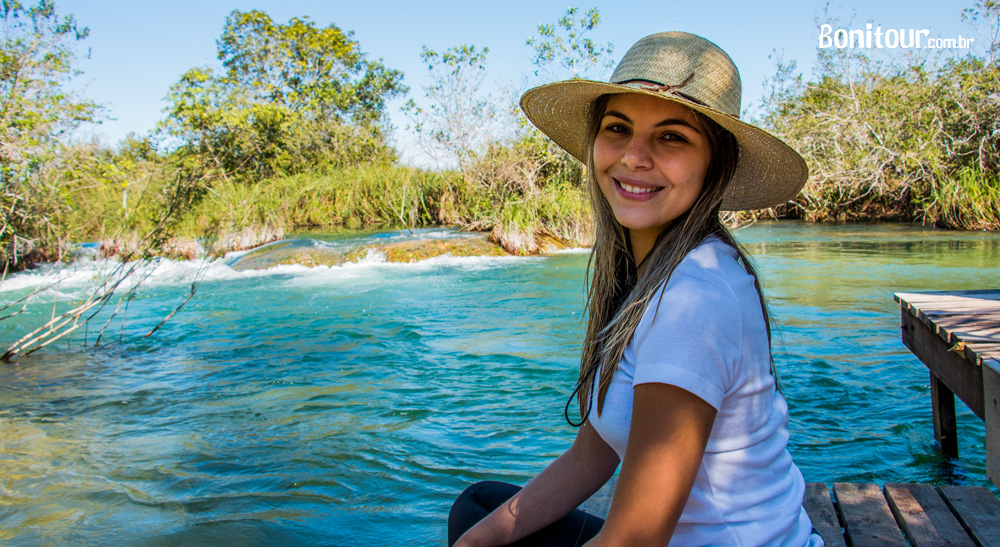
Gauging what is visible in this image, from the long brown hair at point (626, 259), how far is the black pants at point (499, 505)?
0.26 meters

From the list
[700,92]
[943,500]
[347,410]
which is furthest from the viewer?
[347,410]

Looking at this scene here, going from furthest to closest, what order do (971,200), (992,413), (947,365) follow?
1. (971,200)
2. (947,365)
3. (992,413)

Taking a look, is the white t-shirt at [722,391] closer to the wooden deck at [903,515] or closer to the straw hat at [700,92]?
the straw hat at [700,92]

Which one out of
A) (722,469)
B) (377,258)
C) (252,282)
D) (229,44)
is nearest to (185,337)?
(252,282)

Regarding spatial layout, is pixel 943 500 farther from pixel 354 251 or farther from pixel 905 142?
pixel 905 142

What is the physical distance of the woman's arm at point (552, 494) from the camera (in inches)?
63.5

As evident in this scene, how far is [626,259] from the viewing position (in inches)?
69.6

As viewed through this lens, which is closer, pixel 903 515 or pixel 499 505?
pixel 499 505

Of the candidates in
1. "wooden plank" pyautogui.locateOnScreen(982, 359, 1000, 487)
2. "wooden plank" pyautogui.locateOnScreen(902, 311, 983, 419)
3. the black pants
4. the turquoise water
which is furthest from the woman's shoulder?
the turquoise water

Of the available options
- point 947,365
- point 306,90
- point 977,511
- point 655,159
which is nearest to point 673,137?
point 655,159

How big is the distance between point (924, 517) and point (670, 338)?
1572 millimetres

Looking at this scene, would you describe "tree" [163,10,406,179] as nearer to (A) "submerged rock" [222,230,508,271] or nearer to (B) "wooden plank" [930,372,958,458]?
(A) "submerged rock" [222,230,508,271]

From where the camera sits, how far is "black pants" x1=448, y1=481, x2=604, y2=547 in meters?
1.66

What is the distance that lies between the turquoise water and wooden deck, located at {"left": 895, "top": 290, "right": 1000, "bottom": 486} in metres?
0.39
